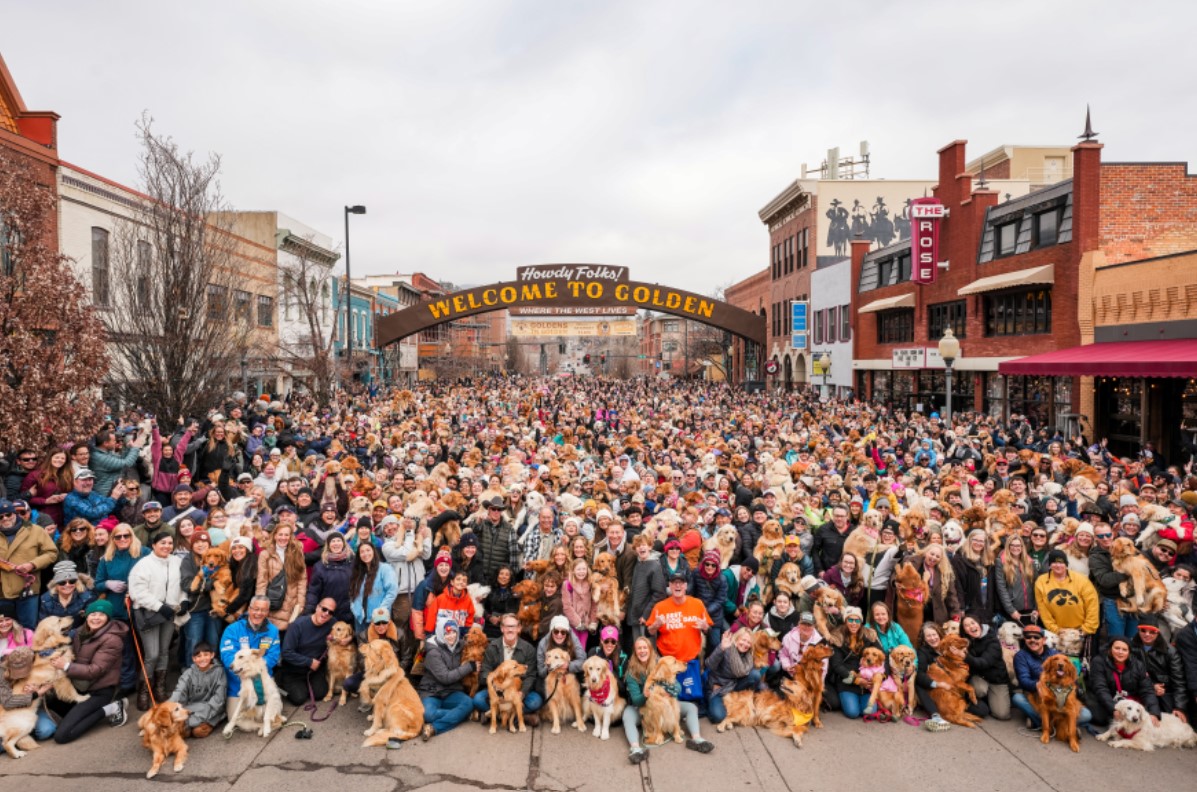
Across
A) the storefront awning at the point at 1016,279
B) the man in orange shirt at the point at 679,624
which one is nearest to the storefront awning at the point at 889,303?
the storefront awning at the point at 1016,279

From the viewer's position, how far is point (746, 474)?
37.0 ft

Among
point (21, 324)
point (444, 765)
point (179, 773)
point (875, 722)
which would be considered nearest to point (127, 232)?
point (21, 324)

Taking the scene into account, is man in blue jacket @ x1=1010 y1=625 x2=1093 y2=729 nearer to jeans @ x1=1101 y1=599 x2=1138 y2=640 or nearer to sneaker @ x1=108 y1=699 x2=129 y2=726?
jeans @ x1=1101 y1=599 x2=1138 y2=640

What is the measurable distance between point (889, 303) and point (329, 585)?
81.8 feet

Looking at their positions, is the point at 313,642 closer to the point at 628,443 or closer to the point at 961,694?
the point at 961,694

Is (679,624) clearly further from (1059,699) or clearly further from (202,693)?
(202,693)

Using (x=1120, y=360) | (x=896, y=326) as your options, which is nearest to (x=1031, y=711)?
(x=1120, y=360)

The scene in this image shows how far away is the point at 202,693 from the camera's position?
21.2ft

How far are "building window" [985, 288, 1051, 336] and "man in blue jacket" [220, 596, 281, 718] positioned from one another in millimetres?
20006

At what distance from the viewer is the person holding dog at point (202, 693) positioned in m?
6.33

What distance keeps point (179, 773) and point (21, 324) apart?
5953 millimetres

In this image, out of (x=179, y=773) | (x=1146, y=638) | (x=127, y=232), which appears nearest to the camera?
(x=179, y=773)

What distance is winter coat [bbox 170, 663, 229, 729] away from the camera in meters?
6.36

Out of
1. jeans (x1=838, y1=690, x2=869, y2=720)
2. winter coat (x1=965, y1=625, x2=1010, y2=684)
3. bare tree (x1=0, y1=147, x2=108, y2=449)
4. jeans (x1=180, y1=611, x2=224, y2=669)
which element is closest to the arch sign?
bare tree (x1=0, y1=147, x2=108, y2=449)
